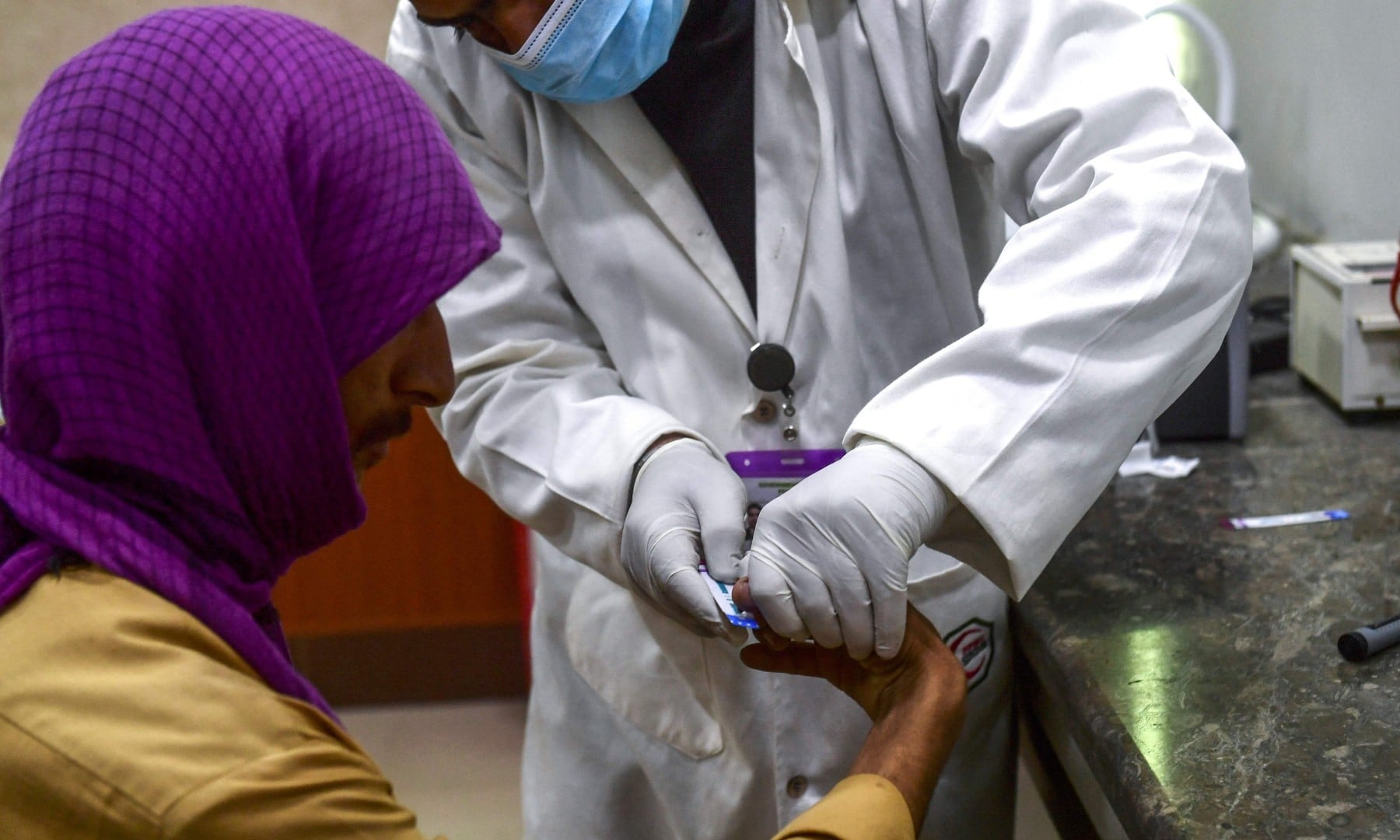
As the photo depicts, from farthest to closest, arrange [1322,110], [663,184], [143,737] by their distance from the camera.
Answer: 1. [1322,110]
2. [663,184]
3. [143,737]

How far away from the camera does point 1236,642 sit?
106cm

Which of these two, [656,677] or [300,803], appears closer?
[300,803]

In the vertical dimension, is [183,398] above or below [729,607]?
above

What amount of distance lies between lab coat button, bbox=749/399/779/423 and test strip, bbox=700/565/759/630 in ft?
0.68

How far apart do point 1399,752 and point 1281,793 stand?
0.10 meters

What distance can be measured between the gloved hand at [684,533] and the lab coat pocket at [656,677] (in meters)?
0.12

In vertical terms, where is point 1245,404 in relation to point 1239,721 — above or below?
below

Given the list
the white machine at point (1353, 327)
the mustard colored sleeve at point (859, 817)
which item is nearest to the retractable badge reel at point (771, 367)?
the mustard colored sleeve at point (859, 817)

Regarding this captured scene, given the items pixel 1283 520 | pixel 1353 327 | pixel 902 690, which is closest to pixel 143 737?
pixel 902 690

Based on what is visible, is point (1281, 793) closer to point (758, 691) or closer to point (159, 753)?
point (758, 691)

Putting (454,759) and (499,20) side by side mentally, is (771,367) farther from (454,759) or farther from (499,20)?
(454,759)

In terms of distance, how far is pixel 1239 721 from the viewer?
935mm

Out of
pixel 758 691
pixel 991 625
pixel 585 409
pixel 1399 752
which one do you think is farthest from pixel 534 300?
pixel 1399 752

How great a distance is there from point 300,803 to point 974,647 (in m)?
0.75
